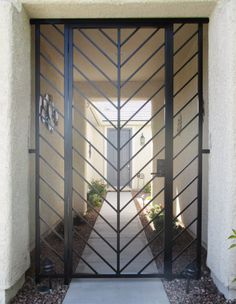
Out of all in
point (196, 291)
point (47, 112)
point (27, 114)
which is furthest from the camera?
point (47, 112)

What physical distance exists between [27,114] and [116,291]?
5.52 feet

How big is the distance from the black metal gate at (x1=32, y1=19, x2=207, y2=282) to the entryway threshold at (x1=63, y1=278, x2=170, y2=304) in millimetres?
68

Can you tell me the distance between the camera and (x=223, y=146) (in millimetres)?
2053

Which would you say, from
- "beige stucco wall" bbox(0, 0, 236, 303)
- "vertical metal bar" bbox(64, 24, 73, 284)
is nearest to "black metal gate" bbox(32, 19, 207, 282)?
"vertical metal bar" bbox(64, 24, 73, 284)

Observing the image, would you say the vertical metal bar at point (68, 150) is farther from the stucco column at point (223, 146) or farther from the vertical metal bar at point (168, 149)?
the stucco column at point (223, 146)

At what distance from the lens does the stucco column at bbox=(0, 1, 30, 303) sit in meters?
2.00

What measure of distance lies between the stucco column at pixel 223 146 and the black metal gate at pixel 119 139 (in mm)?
149

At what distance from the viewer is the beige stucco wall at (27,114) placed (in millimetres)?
1991

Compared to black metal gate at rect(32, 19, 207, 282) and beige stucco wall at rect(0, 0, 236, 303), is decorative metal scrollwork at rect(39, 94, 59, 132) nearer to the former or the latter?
black metal gate at rect(32, 19, 207, 282)

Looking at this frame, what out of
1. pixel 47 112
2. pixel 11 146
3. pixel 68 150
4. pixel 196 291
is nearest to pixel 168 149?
pixel 68 150

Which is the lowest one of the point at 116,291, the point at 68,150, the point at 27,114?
the point at 116,291

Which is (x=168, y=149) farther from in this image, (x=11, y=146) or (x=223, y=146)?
(x=11, y=146)

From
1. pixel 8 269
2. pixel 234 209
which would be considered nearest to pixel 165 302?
pixel 234 209

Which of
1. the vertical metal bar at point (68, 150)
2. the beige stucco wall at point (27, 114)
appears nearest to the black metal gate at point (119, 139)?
the vertical metal bar at point (68, 150)
